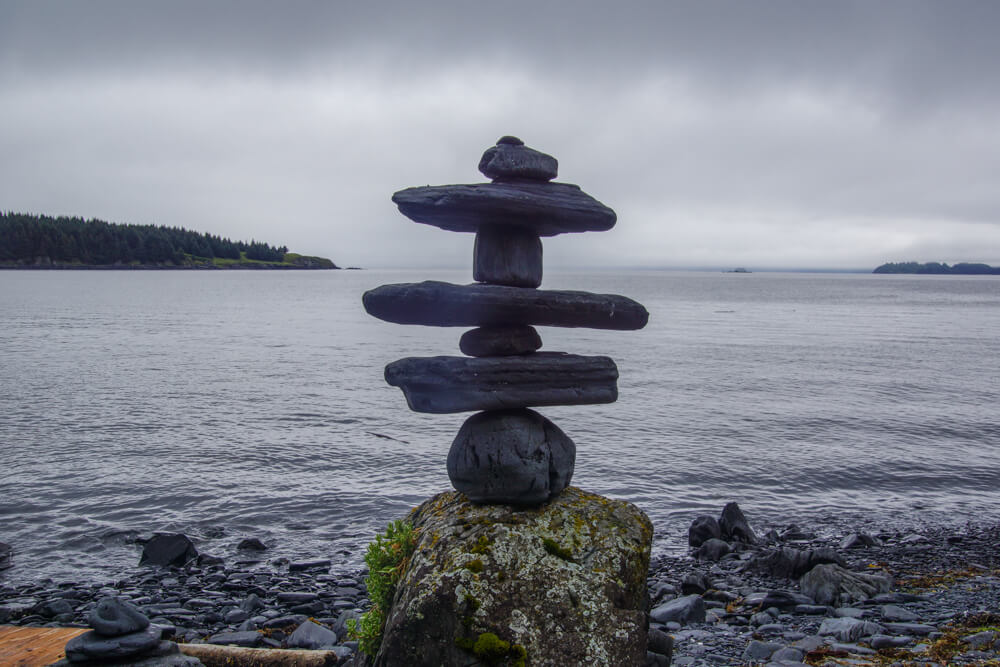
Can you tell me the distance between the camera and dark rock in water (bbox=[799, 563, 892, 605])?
12.6 metres

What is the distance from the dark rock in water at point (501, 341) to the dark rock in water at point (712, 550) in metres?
8.39

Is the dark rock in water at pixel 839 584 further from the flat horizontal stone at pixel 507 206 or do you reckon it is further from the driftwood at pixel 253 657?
the driftwood at pixel 253 657

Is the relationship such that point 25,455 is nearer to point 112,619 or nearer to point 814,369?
point 112,619

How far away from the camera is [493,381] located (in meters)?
8.85

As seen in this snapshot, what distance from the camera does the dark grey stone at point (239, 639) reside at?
428 inches

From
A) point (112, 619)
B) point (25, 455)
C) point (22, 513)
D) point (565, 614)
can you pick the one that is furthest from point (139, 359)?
point (565, 614)

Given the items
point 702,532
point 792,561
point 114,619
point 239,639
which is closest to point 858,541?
point 792,561

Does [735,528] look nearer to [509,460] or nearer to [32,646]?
[509,460]

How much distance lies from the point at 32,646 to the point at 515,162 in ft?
29.7

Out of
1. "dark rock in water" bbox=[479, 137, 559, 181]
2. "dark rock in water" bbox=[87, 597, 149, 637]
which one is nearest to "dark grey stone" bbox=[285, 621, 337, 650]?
"dark rock in water" bbox=[87, 597, 149, 637]

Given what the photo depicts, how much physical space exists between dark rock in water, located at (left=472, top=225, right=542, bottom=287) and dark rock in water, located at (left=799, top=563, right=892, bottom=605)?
8207 millimetres

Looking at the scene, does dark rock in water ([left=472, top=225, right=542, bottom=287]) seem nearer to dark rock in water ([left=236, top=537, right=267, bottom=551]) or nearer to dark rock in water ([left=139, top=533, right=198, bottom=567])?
dark rock in water ([left=236, top=537, right=267, bottom=551])

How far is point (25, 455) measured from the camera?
75.5 feet

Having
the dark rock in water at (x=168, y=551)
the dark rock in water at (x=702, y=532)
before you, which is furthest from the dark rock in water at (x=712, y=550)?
the dark rock in water at (x=168, y=551)
